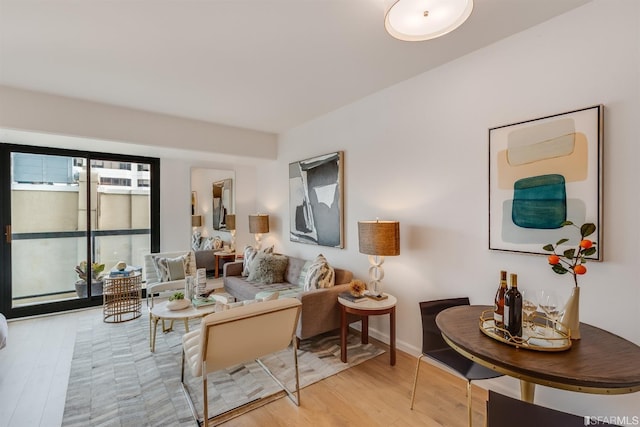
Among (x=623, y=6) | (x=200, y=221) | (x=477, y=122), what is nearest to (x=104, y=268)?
(x=200, y=221)

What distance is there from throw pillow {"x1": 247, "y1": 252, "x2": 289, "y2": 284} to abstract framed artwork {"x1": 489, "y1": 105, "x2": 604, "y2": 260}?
2728 millimetres

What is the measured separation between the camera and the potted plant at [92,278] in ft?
14.1

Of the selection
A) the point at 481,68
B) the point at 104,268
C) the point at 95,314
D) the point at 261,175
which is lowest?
the point at 95,314

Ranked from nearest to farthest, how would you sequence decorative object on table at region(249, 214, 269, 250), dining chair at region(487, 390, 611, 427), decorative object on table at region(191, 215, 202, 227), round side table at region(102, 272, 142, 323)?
dining chair at region(487, 390, 611, 427), round side table at region(102, 272, 142, 323), decorative object on table at region(249, 214, 269, 250), decorative object on table at region(191, 215, 202, 227)

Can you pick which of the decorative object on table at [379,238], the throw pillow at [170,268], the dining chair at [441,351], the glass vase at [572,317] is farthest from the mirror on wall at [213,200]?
the glass vase at [572,317]

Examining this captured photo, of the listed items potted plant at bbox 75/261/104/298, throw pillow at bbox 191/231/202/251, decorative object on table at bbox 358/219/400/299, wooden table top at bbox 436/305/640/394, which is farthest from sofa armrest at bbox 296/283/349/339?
potted plant at bbox 75/261/104/298

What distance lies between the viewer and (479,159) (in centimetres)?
236

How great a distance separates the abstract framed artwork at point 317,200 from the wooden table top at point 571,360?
2.28 metres

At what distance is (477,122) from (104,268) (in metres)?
5.39

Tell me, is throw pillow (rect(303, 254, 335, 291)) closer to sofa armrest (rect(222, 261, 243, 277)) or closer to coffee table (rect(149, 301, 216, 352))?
coffee table (rect(149, 301, 216, 352))

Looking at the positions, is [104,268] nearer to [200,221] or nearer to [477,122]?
[200,221]

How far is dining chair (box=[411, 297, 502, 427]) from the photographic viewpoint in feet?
5.78

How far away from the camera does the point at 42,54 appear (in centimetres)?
238

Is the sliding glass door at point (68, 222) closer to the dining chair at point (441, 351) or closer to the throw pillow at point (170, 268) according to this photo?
the throw pillow at point (170, 268)
